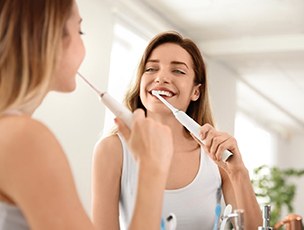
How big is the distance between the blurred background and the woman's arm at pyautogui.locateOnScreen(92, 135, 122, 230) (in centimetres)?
43

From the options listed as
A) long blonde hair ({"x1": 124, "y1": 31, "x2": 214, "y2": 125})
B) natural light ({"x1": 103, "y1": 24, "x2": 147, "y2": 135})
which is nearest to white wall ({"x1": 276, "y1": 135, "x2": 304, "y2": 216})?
natural light ({"x1": 103, "y1": 24, "x2": 147, "y2": 135})

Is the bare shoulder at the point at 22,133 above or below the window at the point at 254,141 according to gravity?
below

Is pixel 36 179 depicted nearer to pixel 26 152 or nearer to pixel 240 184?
pixel 26 152

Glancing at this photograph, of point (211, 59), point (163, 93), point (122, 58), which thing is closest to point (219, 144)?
point (163, 93)

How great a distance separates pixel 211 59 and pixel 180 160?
248cm

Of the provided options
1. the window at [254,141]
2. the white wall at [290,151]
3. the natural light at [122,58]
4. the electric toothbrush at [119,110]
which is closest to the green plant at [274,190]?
the window at [254,141]

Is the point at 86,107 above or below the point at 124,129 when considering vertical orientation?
above

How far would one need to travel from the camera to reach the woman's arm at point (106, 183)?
1.09 metres

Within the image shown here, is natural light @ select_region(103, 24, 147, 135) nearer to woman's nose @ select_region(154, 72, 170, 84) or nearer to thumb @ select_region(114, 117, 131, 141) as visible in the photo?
woman's nose @ select_region(154, 72, 170, 84)

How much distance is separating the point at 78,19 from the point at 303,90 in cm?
371

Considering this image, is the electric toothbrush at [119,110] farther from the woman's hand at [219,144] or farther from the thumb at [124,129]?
the woman's hand at [219,144]

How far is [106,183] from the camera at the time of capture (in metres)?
1.12

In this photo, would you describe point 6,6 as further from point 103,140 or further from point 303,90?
point 303,90

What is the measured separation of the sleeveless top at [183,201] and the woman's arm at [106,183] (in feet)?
0.05
